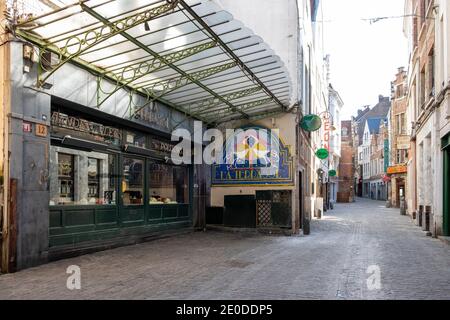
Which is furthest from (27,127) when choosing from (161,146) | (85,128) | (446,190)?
(446,190)

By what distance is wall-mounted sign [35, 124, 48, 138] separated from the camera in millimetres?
8645

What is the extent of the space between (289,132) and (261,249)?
237 inches

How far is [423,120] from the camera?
18453 millimetres

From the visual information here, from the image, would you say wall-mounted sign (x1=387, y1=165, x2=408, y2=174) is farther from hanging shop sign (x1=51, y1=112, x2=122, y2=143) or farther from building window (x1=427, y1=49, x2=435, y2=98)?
hanging shop sign (x1=51, y1=112, x2=122, y2=143)

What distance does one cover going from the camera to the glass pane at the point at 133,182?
12352 millimetres

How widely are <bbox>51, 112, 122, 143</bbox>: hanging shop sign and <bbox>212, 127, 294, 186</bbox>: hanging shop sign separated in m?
6.09

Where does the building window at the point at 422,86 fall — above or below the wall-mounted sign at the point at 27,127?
above

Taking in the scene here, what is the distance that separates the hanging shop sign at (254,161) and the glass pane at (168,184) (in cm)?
176

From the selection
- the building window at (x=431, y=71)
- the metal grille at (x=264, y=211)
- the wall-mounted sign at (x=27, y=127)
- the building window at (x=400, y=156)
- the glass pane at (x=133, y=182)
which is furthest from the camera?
the building window at (x=400, y=156)

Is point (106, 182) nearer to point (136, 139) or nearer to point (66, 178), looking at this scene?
point (66, 178)

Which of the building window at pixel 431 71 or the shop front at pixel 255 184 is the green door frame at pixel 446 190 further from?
the shop front at pixel 255 184

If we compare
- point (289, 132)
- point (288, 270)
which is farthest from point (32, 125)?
point (289, 132)

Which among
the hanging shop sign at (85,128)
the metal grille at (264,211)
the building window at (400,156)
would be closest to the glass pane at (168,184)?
the hanging shop sign at (85,128)

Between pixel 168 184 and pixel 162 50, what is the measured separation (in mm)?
5699
